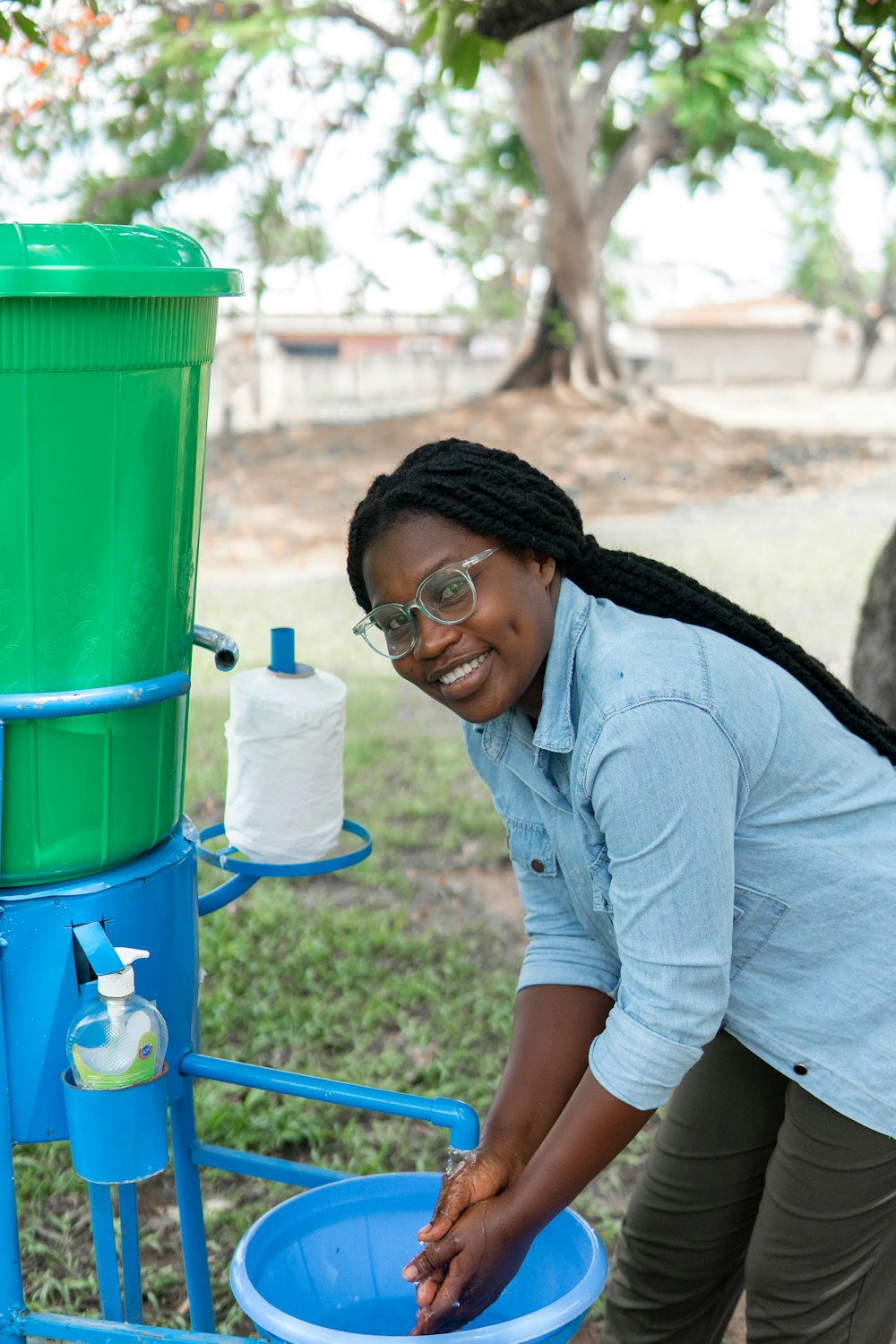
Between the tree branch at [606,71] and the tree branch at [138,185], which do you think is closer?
the tree branch at [138,185]

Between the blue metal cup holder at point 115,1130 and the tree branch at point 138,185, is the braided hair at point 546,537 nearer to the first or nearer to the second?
the blue metal cup holder at point 115,1130

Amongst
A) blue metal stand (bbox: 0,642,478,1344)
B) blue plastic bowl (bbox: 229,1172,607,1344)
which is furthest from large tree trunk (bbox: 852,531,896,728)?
blue metal stand (bbox: 0,642,478,1344)

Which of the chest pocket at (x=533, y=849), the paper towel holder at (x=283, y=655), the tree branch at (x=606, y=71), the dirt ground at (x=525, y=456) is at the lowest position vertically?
the dirt ground at (x=525, y=456)

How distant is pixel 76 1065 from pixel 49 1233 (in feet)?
4.95

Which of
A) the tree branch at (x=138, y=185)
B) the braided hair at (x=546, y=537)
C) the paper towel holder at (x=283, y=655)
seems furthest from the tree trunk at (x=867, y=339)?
the braided hair at (x=546, y=537)

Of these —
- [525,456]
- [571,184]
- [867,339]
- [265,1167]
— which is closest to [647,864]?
[265,1167]

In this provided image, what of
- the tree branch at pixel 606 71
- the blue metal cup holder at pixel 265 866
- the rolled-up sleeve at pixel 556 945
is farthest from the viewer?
the tree branch at pixel 606 71

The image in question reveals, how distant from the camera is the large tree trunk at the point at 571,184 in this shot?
40.8 ft

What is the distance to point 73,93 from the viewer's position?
8.48 metres

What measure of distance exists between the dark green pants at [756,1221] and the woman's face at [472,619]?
71cm

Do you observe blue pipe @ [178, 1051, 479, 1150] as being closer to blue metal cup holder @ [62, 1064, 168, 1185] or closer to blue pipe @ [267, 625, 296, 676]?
blue metal cup holder @ [62, 1064, 168, 1185]

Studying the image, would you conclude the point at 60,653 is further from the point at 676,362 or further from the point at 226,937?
the point at 676,362

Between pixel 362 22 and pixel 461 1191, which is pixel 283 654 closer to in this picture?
pixel 461 1191

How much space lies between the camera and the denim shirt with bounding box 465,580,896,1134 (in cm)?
156
